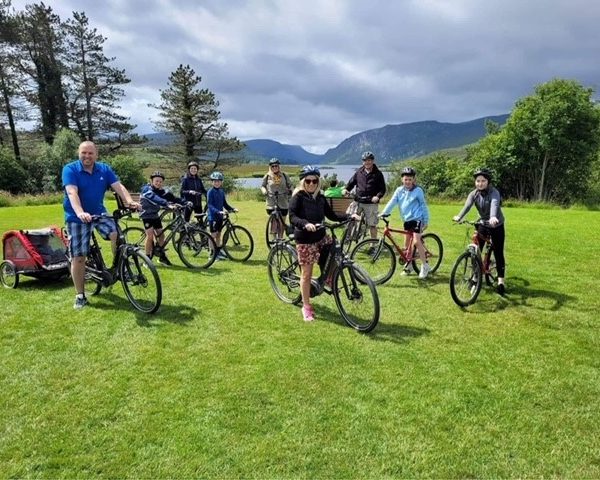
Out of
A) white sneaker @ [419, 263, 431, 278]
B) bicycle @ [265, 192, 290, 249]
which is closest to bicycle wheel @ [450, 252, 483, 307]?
white sneaker @ [419, 263, 431, 278]

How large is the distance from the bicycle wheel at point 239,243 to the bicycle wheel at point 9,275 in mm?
3730

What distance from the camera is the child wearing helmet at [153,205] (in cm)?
780

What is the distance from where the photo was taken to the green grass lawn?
2.84 metres

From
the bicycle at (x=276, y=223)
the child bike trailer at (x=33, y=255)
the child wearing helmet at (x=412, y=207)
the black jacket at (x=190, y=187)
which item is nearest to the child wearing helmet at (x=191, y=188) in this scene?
the black jacket at (x=190, y=187)

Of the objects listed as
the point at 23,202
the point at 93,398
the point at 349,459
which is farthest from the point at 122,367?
the point at 23,202

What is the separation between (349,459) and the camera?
2.84 metres

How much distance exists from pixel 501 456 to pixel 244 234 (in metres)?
7.11

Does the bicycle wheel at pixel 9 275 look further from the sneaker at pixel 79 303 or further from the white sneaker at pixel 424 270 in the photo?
the white sneaker at pixel 424 270

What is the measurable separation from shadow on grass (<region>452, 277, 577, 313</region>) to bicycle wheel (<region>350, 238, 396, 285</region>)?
1.46 m

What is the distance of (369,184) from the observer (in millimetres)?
7992

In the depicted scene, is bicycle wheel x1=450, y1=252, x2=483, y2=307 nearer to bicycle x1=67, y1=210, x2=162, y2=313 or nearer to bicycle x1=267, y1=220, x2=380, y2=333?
bicycle x1=267, y1=220, x2=380, y2=333

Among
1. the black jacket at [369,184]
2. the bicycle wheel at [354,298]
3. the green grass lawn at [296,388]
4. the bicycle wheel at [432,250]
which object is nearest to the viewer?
the green grass lawn at [296,388]

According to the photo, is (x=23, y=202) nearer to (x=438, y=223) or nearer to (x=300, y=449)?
(x=438, y=223)

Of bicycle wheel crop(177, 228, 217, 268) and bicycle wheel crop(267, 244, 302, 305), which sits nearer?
bicycle wheel crop(267, 244, 302, 305)
